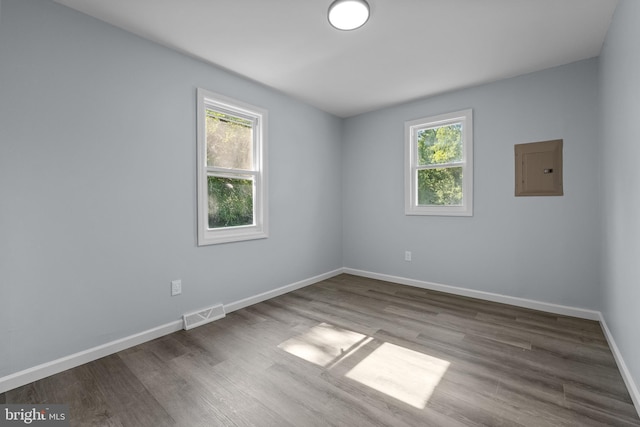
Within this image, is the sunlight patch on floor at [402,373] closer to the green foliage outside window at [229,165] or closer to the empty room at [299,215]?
the empty room at [299,215]

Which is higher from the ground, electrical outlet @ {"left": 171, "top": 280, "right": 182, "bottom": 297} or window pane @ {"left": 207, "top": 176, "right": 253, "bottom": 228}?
window pane @ {"left": 207, "top": 176, "right": 253, "bottom": 228}

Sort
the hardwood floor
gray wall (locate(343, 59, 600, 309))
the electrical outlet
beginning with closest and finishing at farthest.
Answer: the hardwood floor, the electrical outlet, gray wall (locate(343, 59, 600, 309))

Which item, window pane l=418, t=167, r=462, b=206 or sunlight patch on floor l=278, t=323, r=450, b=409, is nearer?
sunlight patch on floor l=278, t=323, r=450, b=409

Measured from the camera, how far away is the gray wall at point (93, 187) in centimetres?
187

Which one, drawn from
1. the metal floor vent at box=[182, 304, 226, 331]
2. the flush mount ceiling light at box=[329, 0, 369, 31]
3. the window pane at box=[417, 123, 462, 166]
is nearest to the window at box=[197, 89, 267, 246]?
the metal floor vent at box=[182, 304, 226, 331]

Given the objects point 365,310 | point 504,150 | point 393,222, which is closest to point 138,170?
point 365,310

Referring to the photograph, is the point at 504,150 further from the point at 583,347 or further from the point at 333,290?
the point at 333,290

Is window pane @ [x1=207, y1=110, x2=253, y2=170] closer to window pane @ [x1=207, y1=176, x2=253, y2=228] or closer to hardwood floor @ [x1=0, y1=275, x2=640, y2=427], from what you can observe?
window pane @ [x1=207, y1=176, x2=253, y2=228]

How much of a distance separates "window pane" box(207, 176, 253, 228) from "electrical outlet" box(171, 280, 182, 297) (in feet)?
2.10

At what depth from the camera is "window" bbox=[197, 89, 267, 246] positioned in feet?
9.55

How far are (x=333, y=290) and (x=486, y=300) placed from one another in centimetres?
184

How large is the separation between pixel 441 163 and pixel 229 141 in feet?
8.74

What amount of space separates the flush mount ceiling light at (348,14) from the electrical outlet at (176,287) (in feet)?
8.39

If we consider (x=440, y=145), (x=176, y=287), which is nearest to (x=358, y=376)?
(x=176, y=287)
